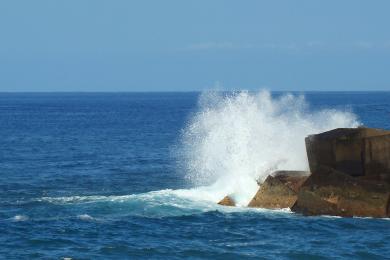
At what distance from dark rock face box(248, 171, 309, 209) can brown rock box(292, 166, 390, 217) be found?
3.26 ft

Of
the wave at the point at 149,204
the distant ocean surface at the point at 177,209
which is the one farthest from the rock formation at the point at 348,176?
the wave at the point at 149,204

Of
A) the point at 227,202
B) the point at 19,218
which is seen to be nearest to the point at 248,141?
the point at 227,202

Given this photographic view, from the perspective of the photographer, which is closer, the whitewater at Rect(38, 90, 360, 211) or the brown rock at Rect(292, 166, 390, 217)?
the brown rock at Rect(292, 166, 390, 217)

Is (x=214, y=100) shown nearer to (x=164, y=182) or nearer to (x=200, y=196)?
(x=164, y=182)

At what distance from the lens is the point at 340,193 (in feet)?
95.4

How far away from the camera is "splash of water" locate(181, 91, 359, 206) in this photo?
35.0m

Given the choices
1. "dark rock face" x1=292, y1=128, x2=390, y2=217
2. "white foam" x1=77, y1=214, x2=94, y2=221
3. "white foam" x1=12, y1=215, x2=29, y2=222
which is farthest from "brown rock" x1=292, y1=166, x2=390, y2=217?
"white foam" x1=12, y1=215, x2=29, y2=222

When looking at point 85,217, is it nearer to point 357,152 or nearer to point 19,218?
point 19,218

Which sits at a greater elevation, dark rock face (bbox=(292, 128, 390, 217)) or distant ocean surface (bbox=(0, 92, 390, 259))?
dark rock face (bbox=(292, 128, 390, 217))

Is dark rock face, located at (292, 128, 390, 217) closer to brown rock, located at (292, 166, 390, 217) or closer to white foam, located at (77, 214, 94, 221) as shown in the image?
brown rock, located at (292, 166, 390, 217)

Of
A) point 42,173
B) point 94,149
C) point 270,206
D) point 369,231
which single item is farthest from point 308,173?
point 94,149

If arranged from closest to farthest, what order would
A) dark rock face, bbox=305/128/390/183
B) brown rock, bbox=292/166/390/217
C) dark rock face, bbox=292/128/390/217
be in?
brown rock, bbox=292/166/390/217
dark rock face, bbox=292/128/390/217
dark rock face, bbox=305/128/390/183

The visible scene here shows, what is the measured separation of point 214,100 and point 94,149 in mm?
21155

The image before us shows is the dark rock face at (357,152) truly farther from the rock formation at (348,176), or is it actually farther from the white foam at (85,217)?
the white foam at (85,217)
